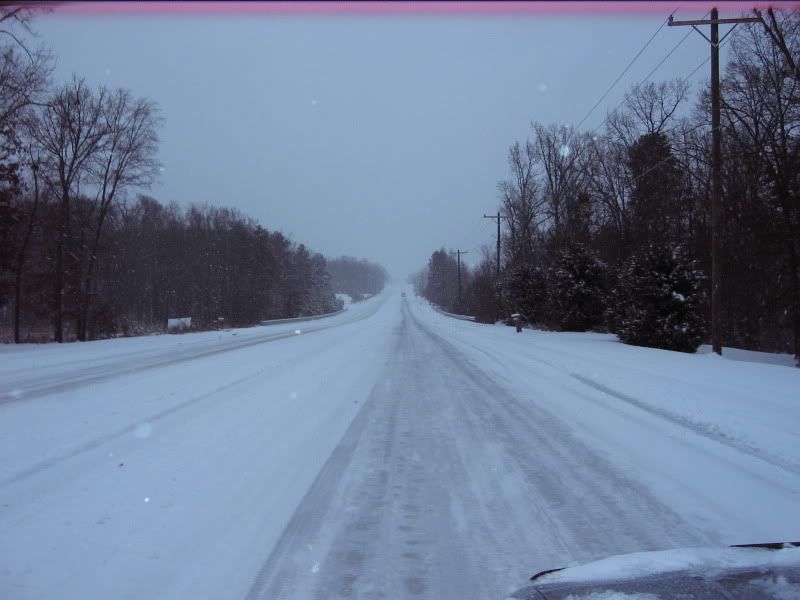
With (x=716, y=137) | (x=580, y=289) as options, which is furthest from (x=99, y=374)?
(x=580, y=289)

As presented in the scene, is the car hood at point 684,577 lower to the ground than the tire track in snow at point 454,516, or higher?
higher

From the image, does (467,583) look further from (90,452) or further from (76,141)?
(76,141)

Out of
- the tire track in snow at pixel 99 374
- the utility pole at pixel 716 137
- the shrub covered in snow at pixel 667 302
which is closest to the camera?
the tire track in snow at pixel 99 374

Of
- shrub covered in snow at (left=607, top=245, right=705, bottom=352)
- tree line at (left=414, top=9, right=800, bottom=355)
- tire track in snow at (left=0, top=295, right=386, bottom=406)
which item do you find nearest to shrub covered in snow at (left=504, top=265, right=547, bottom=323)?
tree line at (left=414, top=9, right=800, bottom=355)

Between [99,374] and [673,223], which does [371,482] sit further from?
[673,223]

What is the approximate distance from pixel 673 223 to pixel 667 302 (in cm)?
2554

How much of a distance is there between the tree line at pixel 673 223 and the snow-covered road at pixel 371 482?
31.5ft

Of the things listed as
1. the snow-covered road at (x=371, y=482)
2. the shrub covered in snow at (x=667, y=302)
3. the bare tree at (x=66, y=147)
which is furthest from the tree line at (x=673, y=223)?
the bare tree at (x=66, y=147)

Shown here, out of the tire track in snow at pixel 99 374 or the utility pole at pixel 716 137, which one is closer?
the tire track in snow at pixel 99 374

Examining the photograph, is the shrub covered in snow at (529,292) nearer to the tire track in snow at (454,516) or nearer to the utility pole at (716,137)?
the utility pole at (716,137)

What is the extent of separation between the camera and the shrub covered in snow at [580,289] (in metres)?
27.7

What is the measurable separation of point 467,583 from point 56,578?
250cm

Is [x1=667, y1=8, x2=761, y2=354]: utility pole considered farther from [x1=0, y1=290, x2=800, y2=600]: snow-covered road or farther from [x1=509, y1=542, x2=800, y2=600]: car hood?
[x1=509, y1=542, x2=800, y2=600]: car hood

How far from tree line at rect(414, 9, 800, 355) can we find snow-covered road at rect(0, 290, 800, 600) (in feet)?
31.5
